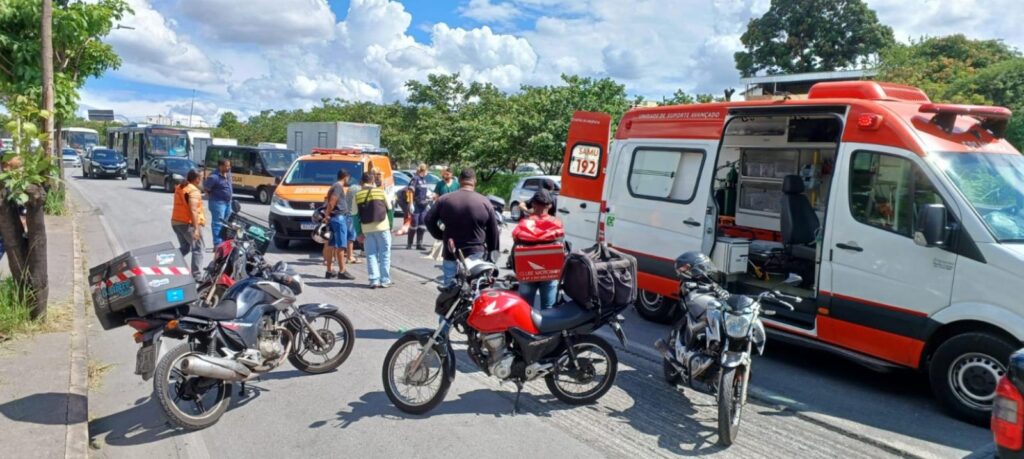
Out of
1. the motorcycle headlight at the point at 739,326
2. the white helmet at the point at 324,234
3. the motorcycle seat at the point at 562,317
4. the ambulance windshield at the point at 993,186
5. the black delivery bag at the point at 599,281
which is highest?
the ambulance windshield at the point at 993,186

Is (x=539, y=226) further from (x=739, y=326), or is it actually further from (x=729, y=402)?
(x=729, y=402)

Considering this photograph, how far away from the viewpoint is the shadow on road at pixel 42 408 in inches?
191

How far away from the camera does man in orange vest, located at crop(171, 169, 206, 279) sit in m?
9.59

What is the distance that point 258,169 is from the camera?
26500mm

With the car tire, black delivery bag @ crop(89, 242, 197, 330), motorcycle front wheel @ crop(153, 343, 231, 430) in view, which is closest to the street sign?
black delivery bag @ crop(89, 242, 197, 330)

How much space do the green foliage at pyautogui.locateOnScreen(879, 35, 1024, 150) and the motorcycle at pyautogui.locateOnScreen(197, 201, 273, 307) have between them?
17.4 metres

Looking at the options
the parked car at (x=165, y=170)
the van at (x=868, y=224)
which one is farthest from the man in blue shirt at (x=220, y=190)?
the parked car at (x=165, y=170)

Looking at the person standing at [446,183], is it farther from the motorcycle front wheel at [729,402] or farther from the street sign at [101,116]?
the street sign at [101,116]

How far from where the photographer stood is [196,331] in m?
4.98

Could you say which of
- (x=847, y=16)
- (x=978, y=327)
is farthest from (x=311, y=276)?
(x=847, y=16)

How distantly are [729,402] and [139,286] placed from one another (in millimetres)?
3960

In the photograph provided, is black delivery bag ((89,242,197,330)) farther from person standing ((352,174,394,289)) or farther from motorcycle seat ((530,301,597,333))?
person standing ((352,174,394,289))

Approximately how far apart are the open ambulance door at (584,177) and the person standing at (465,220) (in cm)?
253

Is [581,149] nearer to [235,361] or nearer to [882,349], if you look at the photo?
[882,349]
